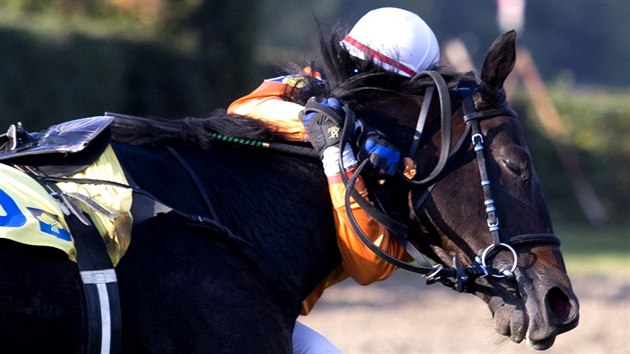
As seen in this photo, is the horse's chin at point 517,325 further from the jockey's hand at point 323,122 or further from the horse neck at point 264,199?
the jockey's hand at point 323,122

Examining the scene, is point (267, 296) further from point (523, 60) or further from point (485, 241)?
point (523, 60)

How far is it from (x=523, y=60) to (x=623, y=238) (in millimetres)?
6063

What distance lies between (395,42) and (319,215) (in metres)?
0.70

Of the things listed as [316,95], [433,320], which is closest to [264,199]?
[316,95]

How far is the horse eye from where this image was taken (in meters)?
3.49

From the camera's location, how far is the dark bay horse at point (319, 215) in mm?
3070

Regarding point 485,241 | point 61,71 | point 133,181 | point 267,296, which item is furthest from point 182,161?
point 61,71

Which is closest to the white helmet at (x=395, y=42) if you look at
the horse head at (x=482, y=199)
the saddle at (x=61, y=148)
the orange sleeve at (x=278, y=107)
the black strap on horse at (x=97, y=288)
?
the horse head at (x=482, y=199)

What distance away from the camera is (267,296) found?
3.25 m

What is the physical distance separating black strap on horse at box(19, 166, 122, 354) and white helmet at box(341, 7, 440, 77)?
129 cm

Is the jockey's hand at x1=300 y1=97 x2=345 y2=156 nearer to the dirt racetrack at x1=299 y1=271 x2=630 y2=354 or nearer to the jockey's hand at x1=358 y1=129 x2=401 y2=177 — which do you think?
the jockey's hand at x1=358 y1=129 x2=401 y2=177

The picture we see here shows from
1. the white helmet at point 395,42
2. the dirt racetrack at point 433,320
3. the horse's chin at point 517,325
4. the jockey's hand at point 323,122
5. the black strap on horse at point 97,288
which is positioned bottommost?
the dirt racetrack at point 433,320

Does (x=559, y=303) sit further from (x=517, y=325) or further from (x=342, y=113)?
(x=342, y=113)

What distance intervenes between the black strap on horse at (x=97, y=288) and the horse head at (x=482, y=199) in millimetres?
1056
